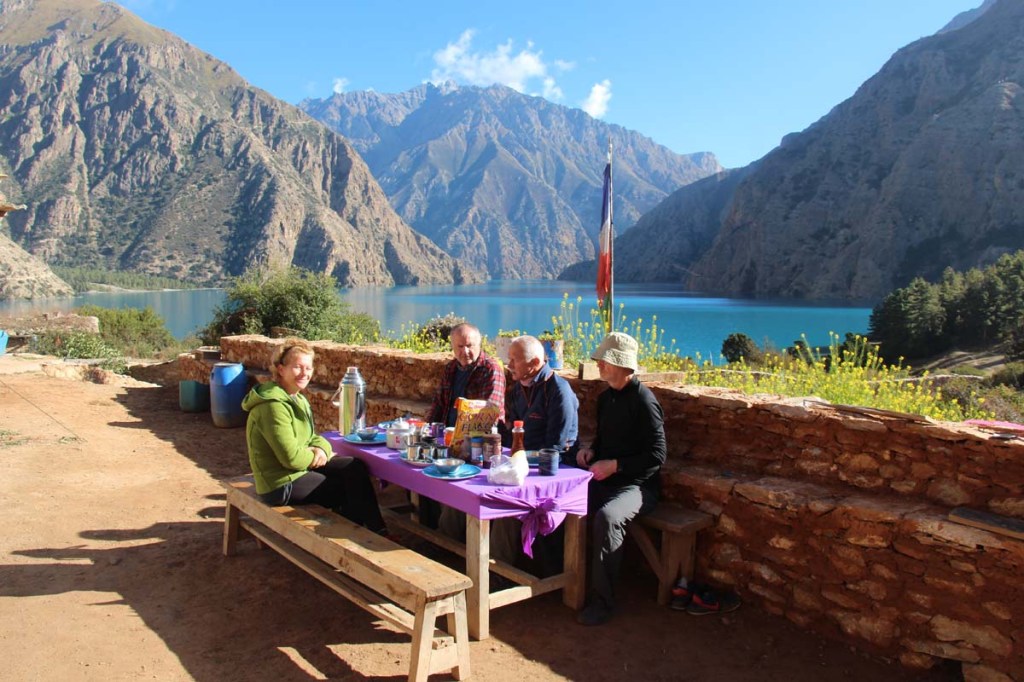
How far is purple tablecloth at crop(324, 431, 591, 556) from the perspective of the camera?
3355 mm

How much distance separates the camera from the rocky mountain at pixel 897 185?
64312mm

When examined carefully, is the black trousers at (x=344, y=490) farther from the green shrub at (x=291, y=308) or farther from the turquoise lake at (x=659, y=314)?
the turquoise lake at (x=659, y=314)

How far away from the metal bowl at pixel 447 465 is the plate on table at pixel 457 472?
0.7 inches

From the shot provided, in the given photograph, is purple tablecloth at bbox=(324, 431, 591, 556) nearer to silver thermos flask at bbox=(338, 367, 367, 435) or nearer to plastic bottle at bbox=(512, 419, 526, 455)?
plastic bottle at bbox=(512, 419, 526, 455)

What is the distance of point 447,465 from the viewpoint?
3.67 meters

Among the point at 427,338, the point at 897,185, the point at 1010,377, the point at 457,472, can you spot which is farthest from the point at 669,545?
the point at 897,185

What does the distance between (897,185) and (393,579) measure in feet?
260

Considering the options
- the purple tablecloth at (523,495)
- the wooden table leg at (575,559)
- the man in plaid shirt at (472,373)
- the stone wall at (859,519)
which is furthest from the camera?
the man in plaid shirt at (472,373)

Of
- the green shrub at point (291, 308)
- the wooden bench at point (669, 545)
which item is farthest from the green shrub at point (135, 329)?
the wooden bench at point (669, 545)

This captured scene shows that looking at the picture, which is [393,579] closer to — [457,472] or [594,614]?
[457,472]

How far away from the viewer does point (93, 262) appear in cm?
9475

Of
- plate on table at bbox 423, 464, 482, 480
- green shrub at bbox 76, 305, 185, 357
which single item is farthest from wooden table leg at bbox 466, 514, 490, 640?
green shrub at bbox 76, 305, 185, 357

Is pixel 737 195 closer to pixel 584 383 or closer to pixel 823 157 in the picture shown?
pixel 823 157

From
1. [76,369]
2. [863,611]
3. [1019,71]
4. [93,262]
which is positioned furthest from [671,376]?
[93,262]
